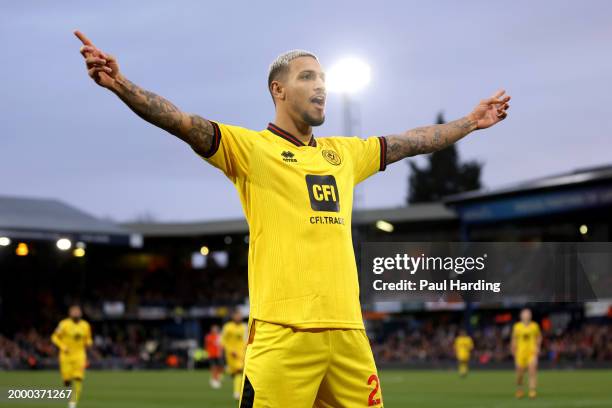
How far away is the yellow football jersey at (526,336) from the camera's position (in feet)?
77.3

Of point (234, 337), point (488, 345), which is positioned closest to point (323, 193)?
point (234, 337)

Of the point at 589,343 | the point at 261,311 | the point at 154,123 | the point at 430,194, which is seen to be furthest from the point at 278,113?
the point at 430,194

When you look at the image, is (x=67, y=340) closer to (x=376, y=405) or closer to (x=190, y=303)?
(x=376, y=405)

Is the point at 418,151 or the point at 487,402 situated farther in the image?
the point at 487,402

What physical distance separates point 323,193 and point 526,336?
1937 centimetres

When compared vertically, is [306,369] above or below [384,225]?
below

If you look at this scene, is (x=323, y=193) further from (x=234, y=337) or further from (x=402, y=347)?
(x=402, y=347)

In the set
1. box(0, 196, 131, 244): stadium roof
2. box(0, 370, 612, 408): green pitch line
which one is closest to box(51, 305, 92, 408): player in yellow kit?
box(0, 370, 612, 408): green pitch line

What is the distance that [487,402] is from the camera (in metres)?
20.4

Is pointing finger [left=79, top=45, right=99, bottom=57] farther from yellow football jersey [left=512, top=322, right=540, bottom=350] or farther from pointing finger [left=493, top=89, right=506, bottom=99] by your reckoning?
yellow football jersey [left=512, top=322, right=540, bottom=350]

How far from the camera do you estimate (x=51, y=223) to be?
52.2m

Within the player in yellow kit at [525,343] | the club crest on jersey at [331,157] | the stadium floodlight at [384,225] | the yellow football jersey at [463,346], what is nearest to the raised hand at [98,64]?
the club crest on jersey at [331,157]

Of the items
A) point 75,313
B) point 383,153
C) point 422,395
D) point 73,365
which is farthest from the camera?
point 422,395

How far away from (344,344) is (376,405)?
375mm
